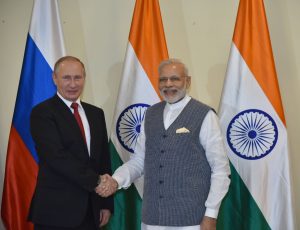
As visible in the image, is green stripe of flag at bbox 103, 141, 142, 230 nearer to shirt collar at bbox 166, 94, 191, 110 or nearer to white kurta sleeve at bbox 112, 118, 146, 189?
white kurta sleeve at bbox 112, 118, 146, 189

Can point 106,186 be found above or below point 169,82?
below

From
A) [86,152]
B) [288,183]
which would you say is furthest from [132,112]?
[288,183]

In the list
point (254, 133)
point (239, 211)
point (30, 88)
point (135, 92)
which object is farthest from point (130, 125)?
point (239, 211)

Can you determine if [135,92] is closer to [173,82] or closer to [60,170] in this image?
[173,82]

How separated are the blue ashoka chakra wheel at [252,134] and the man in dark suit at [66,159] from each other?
1.00m

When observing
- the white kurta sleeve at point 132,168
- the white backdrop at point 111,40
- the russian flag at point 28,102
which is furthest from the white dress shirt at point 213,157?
the white backdrop at point 111,40

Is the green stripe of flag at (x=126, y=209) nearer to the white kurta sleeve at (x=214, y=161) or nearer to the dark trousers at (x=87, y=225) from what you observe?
the dark trousers at (x=87, y=225)

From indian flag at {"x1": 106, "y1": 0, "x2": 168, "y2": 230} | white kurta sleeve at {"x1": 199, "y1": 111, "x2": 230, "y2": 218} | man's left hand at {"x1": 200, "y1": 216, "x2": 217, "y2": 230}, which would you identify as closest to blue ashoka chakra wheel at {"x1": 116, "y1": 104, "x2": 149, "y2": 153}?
indian flag at {"x1": 106, "y1": 0, "x2": 168, "y2": 230}

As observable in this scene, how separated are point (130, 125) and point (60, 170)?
34.8 inches

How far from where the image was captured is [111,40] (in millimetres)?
3418

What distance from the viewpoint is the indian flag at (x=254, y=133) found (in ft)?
9.07

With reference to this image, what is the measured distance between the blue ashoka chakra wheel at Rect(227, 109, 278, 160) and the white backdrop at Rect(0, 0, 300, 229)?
1.83 ft

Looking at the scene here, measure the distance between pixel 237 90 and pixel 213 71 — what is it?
56 cm

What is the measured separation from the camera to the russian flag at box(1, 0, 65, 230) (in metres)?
2.84
